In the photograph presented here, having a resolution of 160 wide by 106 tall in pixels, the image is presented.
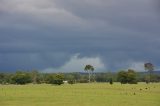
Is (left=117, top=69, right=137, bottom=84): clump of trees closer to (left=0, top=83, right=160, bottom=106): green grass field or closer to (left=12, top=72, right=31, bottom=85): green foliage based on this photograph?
Answer: (left=12, top=72, right=31, bottom=85): green foliage

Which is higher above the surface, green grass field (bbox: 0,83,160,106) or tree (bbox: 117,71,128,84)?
tree (bbox: 117,71,128,84)

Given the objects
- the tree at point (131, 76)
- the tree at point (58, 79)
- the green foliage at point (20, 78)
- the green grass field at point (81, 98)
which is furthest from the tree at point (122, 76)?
the green grass field at point (81, 98)

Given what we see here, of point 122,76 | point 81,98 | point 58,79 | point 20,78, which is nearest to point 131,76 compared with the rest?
point 122,76

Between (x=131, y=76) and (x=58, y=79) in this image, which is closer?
(x=58, y=79)

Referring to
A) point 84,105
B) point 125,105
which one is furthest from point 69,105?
point 125,105

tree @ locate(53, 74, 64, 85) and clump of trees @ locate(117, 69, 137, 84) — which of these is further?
clump of trees @ locate(117, 69, 137, 84)

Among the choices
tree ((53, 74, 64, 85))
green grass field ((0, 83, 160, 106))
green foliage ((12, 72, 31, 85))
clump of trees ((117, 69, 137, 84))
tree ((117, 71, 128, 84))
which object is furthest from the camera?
green foliage ((12, 72, 31, 85))

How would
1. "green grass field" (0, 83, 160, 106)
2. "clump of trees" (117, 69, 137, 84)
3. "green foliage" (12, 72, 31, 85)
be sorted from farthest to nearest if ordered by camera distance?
"green foliage" (12, 72, 31, 85)
"clump of trees" (117, 69, 137, 84)
"green grass field" (0, 83, 160, 106)

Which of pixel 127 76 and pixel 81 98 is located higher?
pixel 127 76

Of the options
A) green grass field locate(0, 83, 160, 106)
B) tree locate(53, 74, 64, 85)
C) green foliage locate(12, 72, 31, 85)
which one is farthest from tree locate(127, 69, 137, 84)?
green grass field locate(0, 83, 160, 106)

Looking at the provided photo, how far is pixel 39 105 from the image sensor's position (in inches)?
1847

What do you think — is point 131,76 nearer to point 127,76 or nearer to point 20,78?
point 127,76

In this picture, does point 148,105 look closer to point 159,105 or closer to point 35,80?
point 159,105

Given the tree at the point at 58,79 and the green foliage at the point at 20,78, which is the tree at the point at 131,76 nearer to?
the tree at the point at 58,79
